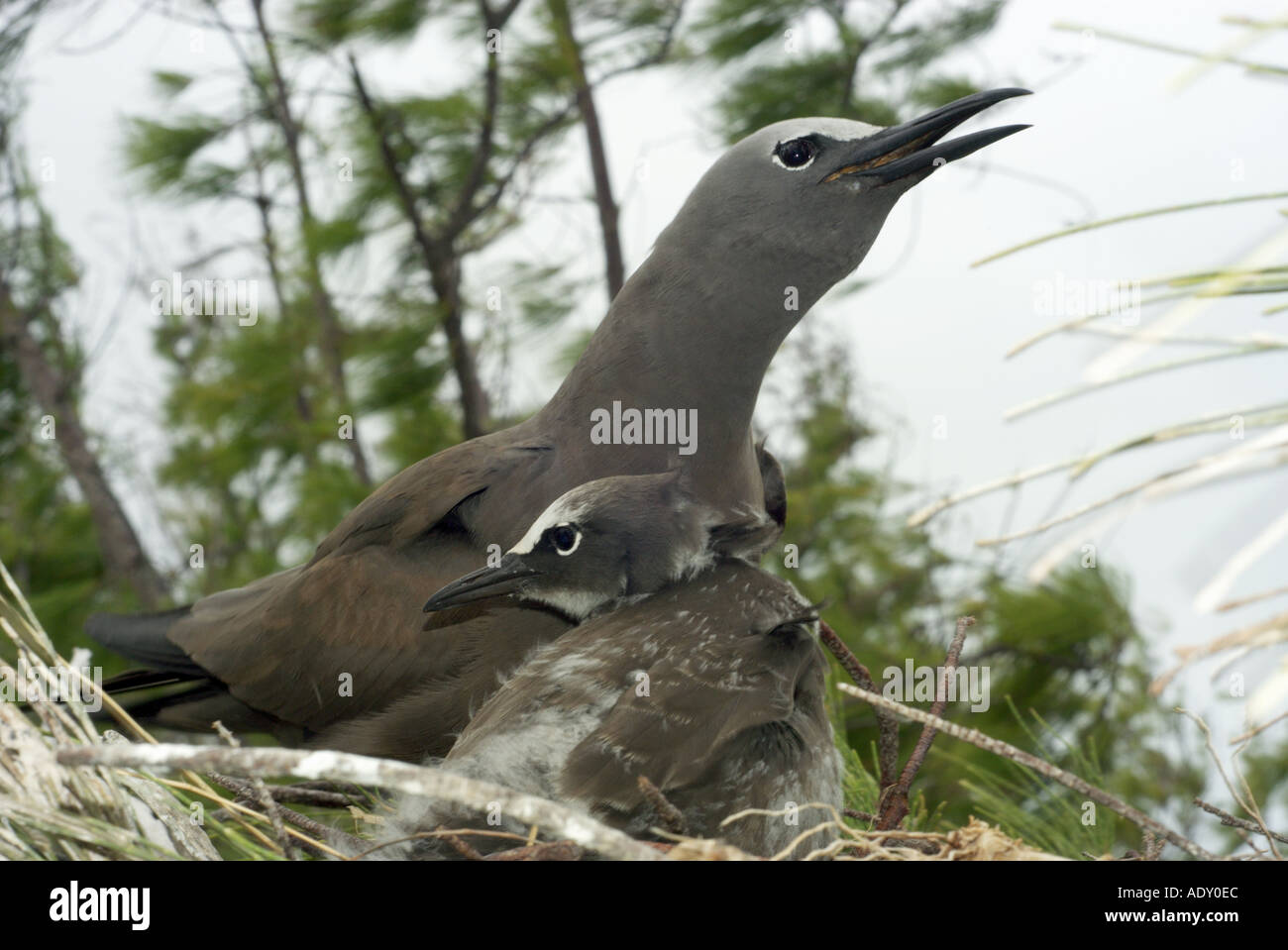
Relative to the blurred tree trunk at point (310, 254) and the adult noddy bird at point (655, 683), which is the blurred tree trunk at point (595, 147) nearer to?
the blurred tree trunk at point (310, 254)

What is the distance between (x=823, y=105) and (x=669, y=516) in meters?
2.52

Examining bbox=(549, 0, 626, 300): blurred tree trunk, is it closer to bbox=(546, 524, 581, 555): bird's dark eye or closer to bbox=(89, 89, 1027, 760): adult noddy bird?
bbox=(89, 89, 1027, 760): adult noddy bird

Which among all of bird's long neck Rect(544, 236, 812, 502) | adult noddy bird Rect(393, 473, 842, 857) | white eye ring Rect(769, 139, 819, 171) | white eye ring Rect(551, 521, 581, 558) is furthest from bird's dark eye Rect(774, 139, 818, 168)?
white eye ring Rect(551, 521, 581, 558)

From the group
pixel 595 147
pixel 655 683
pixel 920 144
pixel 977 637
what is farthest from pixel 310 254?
pixel 655 683

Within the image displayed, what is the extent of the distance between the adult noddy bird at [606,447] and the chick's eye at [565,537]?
0.61 feet

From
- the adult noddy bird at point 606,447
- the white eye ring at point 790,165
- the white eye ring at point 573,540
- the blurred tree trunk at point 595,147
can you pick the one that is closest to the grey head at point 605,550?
the white eye ring at point 573,540

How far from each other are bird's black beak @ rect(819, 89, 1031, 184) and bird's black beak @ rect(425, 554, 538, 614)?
2.15 feet

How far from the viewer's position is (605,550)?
4.52ft

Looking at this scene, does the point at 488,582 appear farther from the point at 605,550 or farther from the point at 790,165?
the point at 790,165

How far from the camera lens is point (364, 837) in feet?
4.51

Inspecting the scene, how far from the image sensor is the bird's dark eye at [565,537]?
1360 millimetres

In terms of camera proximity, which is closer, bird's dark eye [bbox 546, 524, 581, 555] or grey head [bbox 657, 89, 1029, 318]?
bird's dark eye [bbox 546, 524, 581, 555]

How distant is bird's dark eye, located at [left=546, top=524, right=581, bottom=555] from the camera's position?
1360 mm
